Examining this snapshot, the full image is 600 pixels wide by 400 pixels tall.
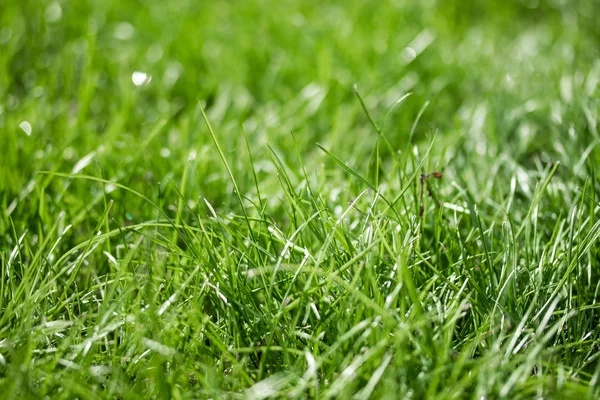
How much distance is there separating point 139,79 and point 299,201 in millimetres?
1276

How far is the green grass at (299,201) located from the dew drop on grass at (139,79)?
0.03 meters

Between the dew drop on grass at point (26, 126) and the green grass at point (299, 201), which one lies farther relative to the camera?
the dew drop on grass at point (26, 126)

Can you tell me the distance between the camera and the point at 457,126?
194cm

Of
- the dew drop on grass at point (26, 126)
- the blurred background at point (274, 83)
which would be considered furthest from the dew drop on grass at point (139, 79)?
the dew drop on grass at point (26, 126)

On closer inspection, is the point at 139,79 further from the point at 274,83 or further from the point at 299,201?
the point at 299,201

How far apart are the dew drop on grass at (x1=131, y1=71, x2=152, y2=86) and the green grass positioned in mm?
26

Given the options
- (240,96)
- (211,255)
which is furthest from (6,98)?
(211,255)

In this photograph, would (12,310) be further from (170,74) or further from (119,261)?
(170,74)

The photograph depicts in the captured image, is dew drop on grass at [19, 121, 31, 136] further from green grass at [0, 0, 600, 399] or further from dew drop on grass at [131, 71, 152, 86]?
dew drop on grass at [131, 71, 152, 86]

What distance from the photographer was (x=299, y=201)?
4.17 feet

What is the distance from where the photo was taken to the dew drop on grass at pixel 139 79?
7.40 ft

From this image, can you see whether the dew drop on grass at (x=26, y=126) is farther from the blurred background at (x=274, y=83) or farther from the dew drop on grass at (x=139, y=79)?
the dew drop on grass at (x=139, y=79)

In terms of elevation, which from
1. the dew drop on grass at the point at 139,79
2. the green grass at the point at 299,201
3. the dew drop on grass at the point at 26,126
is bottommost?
the green grass at the point at 299,201

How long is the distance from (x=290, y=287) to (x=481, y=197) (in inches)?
27.5
